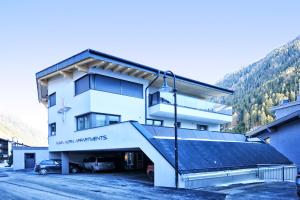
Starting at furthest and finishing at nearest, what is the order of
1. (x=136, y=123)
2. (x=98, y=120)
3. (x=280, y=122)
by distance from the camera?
(x=280, y=122), (x=98, y=120), (x=136, y=123)

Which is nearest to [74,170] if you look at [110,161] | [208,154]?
[110,161]

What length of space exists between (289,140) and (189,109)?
9.19 meters

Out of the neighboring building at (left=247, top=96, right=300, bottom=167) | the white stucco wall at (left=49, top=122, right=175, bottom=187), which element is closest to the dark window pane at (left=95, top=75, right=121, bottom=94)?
the white stucco wall at (left=49, top=122, right=175, bottom=187)

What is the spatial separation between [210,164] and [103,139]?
7.73m

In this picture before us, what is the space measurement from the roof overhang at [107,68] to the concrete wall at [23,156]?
6441mm

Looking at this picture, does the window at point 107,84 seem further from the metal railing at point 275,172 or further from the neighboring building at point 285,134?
the neighboring building at point 285,134

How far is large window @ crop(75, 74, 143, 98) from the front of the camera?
1022 inches

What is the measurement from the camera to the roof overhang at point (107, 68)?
25084 millimetres

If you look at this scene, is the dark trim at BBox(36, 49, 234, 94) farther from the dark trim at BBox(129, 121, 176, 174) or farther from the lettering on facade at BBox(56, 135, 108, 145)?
the dark trim at BBox(129, 121, 176, 174)

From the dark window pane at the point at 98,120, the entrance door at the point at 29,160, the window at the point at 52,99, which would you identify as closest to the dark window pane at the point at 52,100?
the window at the point at 52,99

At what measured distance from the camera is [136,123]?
63.9 ft

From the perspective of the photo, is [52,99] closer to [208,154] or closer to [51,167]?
[51,167]

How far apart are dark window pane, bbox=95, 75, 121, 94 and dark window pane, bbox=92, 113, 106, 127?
212cm

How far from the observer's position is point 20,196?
13820mm
